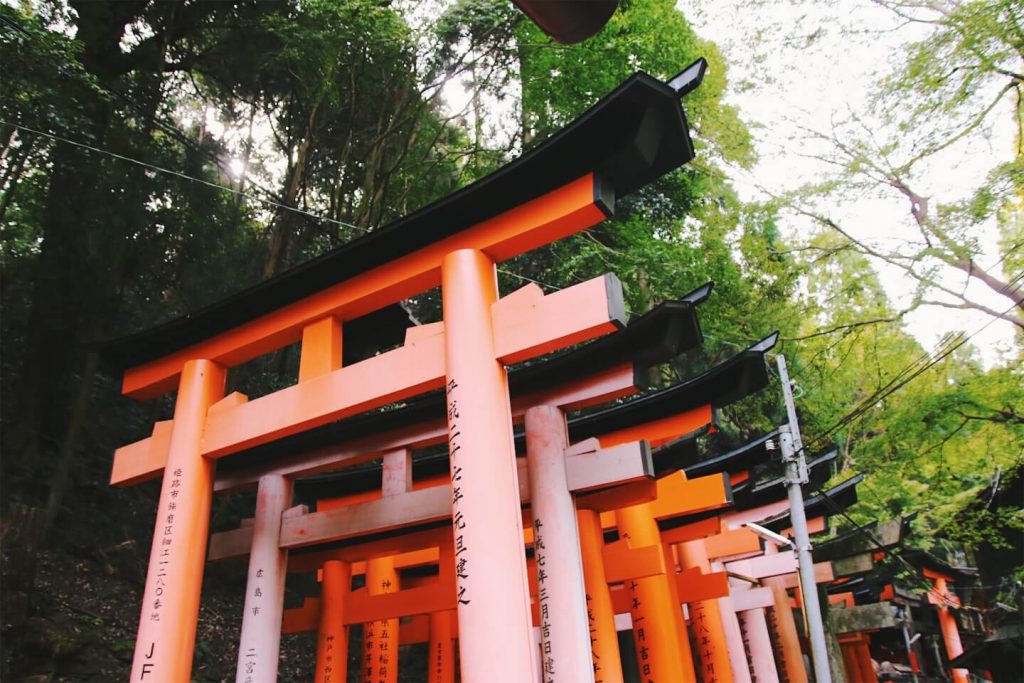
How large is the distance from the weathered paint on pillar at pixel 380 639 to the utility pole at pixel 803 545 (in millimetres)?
4922

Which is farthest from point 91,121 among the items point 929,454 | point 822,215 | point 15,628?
point 929,454

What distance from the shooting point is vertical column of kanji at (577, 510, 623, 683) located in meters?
5.95

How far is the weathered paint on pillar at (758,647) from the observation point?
34.8ft

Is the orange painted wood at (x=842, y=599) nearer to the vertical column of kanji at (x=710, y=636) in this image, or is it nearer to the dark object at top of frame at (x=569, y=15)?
the vertical column of kanji at (x=710, y=636)

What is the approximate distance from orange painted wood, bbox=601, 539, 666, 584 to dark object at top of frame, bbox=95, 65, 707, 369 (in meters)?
3.45

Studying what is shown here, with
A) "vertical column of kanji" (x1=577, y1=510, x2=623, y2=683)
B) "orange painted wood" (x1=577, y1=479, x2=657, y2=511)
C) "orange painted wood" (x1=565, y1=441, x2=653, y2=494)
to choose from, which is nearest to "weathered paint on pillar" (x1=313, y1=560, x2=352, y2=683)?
"vertical column of kanji" (x1=577, y1=510, x2=623, y2=683)

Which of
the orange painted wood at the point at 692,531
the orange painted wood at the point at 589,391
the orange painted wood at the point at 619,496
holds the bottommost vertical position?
the orange painted wood at the point at 619,496

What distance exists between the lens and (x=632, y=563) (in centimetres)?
654

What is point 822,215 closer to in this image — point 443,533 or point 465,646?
point 443,533

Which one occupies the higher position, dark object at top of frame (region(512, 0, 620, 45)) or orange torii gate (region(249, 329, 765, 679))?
orange torii gate (region(249, 329, 765, 679))

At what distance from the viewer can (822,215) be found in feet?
43.4

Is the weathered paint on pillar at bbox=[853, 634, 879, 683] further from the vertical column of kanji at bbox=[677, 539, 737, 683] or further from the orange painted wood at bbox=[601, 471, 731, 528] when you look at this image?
the orange painted wood at bbox=[601, 471, 731, 528]

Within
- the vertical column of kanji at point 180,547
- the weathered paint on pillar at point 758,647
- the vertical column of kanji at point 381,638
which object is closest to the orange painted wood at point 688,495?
the vertical column of kanji at point 381,638

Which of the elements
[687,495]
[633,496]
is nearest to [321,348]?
[633,496]
